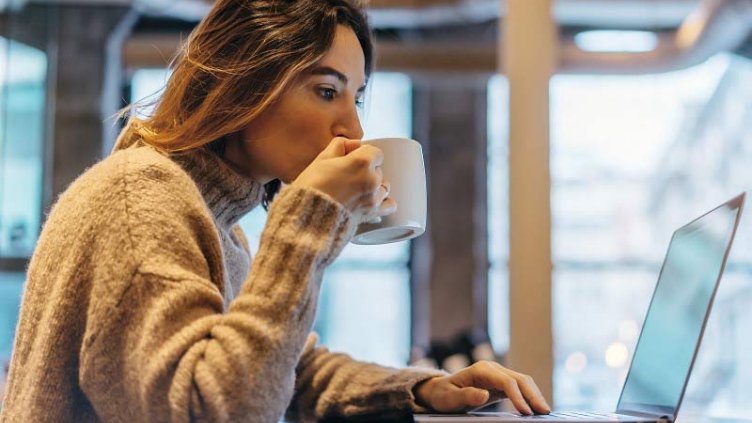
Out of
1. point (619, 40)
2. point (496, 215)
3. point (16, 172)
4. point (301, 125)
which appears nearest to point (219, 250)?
point (301, 125)

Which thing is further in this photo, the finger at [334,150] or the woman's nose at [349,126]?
the woman's nose at [349,126]

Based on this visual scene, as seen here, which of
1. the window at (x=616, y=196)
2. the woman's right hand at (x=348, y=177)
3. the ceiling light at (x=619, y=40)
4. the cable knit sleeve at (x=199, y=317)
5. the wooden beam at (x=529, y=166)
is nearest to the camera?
the cable knit sleeve at (x=199, y=317)

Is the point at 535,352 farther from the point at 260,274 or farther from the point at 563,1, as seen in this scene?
the point at 563,1

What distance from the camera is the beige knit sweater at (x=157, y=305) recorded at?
78 centimetres

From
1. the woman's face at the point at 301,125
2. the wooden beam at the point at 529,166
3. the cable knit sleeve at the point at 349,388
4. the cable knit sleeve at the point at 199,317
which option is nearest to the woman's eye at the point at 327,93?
the woman's face at the point at 301,125

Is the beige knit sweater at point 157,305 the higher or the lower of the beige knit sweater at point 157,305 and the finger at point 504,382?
the higher

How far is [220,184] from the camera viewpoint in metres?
1.06

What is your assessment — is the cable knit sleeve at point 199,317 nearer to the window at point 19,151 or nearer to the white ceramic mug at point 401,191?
the white ceramic mug at point 401,191

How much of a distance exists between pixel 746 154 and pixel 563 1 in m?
1.26

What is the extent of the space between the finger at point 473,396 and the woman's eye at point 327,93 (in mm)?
361

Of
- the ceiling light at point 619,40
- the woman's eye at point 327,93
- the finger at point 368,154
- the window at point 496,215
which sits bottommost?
the window at point 496,215

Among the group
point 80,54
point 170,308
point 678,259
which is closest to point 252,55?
point 170,308

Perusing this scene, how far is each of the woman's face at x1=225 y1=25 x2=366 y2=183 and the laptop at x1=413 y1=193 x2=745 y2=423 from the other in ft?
1.02

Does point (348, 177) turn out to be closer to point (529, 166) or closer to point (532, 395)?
point (532, 395)
